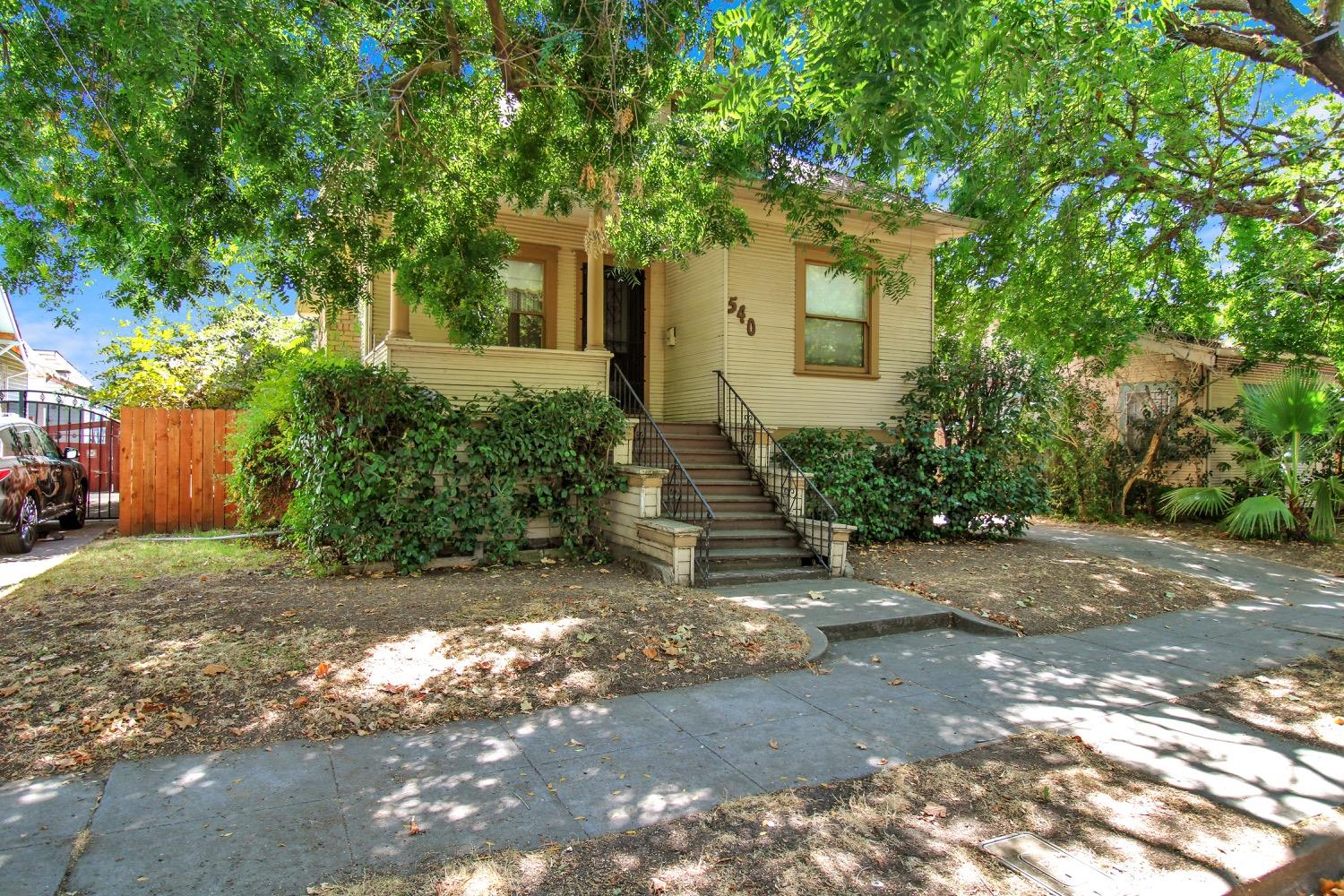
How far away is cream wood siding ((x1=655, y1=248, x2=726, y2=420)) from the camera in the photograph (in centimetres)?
1032

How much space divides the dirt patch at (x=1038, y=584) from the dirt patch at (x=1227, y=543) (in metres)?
2.80

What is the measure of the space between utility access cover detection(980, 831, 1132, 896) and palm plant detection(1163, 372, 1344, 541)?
10.8 metres

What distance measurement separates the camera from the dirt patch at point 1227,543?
9.68 m

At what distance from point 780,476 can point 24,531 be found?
→ 9123 millimetres

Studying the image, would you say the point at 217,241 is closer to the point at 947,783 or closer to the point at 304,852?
the point at 304,852

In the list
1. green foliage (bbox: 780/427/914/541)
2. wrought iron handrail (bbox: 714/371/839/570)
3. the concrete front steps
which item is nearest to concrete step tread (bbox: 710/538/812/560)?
the concrete front steps

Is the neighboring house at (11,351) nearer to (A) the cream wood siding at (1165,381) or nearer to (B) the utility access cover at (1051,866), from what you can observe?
(B) the utility access cover at (1051,866)

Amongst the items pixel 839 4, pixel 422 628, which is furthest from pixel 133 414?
pixel 839 4

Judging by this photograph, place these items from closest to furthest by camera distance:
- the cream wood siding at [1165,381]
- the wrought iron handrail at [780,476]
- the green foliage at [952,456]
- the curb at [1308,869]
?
the curb at [1308,869] → the wrought iron handrail at [780,476] → the green foliage at [952,456] → the cream wood siding at [1165,381]

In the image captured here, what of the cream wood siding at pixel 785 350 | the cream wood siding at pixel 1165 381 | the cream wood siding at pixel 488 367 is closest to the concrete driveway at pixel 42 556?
the cream wood siding at pixel 488 367

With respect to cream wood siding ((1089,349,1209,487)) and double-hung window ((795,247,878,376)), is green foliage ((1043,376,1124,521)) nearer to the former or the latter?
cream wood siding ((1089,349,1209,487))

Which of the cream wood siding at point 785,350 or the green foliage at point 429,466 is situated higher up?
the cream wood siding at point 785,350

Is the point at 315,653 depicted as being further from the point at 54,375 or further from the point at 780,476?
the point at 54,375

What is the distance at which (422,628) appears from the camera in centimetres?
501
